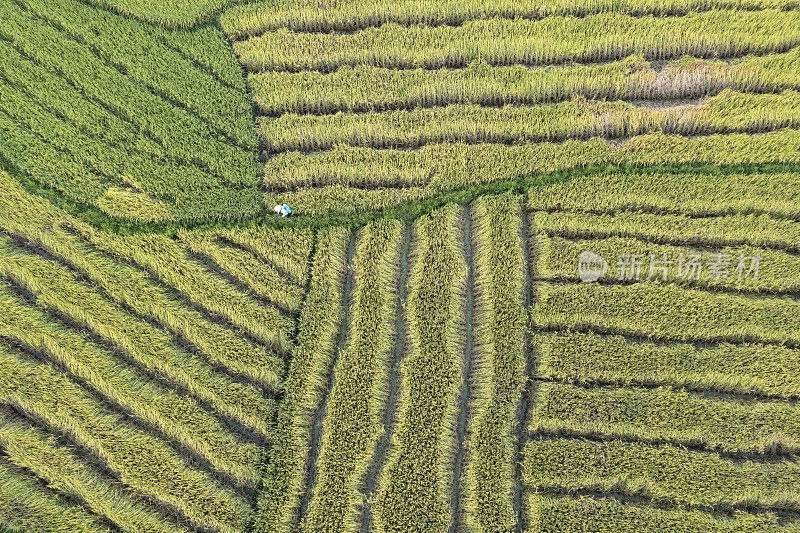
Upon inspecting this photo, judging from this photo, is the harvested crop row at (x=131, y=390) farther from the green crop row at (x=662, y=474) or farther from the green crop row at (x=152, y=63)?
the green crop row at (x=662, y=474)

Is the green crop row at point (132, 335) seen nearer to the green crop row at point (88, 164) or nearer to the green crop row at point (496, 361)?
the green crop row at point (88, 164)

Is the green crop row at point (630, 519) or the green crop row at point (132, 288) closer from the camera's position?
the green crop row at point (630, 519)

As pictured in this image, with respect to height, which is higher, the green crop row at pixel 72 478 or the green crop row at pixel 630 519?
the green crop row at pixel 630 519

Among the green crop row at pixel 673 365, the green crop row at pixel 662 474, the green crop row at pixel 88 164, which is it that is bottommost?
the green crop row at pixel 662 474

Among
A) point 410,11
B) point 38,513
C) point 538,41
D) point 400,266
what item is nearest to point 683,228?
point 538,41

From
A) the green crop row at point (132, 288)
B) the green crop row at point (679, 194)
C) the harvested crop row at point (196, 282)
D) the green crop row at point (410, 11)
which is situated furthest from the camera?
the green crop row at point (410, 11)

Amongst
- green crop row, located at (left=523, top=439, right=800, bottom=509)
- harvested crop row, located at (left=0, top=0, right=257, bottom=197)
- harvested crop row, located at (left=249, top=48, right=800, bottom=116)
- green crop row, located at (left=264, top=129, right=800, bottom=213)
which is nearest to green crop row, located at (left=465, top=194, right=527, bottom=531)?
green crop row, located at (left=523, top=439, right=800, bottom=509)

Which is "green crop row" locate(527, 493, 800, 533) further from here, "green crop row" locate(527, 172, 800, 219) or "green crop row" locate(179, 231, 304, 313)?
"green crop row" locate(179, 231, 304, 313)

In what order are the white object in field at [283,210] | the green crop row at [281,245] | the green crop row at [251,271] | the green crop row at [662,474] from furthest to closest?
the white object in field at [283,210], the green crop row at [281,245], the green crop row at [251,271], the green crop row at [662,474]

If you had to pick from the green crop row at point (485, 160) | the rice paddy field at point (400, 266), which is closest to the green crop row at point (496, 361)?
the rice paddy field at point (400, 266)
